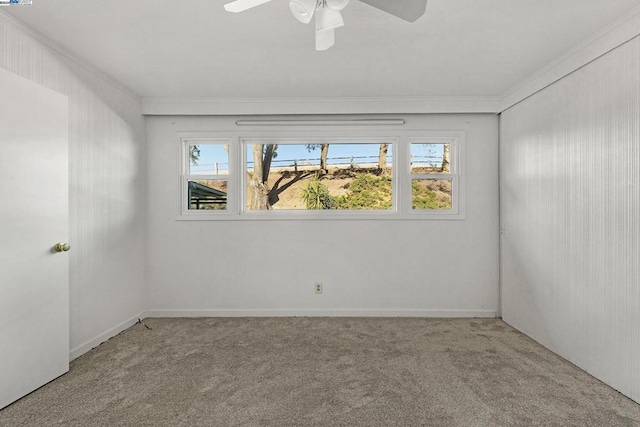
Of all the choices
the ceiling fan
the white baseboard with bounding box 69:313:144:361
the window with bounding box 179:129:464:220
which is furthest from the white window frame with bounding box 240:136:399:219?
the ceiling fan

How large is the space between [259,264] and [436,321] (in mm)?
2093

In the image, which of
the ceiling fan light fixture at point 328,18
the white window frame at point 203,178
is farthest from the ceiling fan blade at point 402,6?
the white window frame at point 203,178

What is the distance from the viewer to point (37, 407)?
208 centimetres

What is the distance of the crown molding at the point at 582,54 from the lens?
2193 mm

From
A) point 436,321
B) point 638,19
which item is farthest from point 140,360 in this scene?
point 638,19

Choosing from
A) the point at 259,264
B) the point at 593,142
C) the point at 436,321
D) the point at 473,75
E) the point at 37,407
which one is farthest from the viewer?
the point at 259,264

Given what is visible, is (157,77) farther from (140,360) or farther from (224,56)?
(140,360)

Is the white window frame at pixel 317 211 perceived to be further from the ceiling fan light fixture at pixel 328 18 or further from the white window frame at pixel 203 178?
the ceiling fan light fixture at pixel 328 18

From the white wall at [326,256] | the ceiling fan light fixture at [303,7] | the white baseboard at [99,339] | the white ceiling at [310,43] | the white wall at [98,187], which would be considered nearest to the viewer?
the ceiling fan light fixture at [303,7]

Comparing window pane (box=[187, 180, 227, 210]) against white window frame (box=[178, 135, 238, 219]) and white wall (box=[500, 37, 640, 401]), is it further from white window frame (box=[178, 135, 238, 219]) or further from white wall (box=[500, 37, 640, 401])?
white wall (box=[500, 37, 640, 401])

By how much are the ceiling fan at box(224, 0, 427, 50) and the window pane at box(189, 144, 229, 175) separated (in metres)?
2.44

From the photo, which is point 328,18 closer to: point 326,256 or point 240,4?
point 240,4

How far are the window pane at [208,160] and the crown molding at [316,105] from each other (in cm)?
43

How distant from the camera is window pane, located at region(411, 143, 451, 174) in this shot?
402 centimetres
